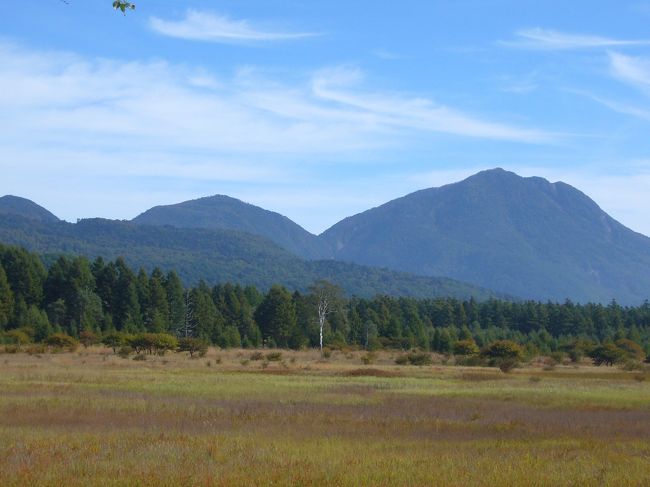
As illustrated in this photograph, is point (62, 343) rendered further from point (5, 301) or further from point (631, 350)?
point (631, 350)

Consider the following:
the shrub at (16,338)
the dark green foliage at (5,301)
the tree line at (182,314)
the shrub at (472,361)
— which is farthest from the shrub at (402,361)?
the dark green foliage at (5,301)

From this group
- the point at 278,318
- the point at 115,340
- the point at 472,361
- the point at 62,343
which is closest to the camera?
the point at 62,343

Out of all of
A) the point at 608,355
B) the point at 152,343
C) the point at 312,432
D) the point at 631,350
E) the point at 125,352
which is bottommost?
the point at 312,432

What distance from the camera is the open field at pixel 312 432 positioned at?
1644 cm

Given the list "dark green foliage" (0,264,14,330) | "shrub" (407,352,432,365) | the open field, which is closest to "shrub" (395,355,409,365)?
"shrub" (407,352,432,365)

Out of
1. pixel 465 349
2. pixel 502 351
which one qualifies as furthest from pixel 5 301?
pixel 502 351

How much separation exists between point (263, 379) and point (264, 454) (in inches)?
1045

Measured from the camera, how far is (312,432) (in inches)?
923

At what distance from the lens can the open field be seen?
16438 millimetres

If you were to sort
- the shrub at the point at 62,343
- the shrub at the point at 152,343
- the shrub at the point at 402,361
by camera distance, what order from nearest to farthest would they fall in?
the shrub at the point at 402,361 → the shrub at the point at 62,343 → the shrub at the point at 152,343

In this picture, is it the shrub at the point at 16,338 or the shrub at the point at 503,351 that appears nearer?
the shrub at the point at 503,351

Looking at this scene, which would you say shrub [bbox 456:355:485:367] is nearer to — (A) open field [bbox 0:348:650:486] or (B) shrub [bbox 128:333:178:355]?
(B) shrub [bbox 128:333:178:355]

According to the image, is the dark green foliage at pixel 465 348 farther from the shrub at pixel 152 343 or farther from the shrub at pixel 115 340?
the shrub at pixel 115 340

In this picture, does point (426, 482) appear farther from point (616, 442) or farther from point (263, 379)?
point (263, 379)
